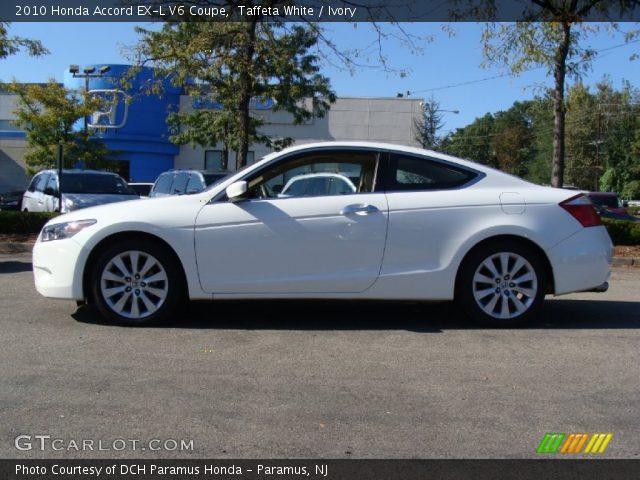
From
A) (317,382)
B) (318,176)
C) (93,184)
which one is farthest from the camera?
(93,184)

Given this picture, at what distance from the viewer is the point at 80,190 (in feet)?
45.1

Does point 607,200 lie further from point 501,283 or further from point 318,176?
point 318,176

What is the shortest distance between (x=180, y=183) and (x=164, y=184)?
74 centimetres

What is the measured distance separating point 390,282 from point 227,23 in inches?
386

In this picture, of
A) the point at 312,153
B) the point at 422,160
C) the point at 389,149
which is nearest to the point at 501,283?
the point at 422,160

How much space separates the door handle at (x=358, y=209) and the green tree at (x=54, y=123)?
2414 cm

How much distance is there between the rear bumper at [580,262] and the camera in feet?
19.3

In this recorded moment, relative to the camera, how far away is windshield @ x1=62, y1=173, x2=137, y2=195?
1373cm

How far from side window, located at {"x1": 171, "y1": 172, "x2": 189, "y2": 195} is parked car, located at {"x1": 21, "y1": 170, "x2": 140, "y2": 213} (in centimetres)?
78

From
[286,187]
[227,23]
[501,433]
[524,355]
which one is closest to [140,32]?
[227,23]

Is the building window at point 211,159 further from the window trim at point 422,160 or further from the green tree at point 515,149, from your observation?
the green tree at point 515,149

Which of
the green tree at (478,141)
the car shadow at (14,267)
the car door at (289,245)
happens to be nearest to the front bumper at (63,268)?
the car door at (289,245)

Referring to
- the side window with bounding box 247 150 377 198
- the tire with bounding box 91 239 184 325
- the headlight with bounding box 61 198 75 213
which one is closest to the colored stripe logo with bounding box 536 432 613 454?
the side window with bounding box 247 150 377 198

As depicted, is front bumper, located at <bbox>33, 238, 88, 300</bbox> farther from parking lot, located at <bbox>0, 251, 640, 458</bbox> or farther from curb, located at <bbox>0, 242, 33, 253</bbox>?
curb, located at <bbox>0, 242, 33, 253</bbox>
